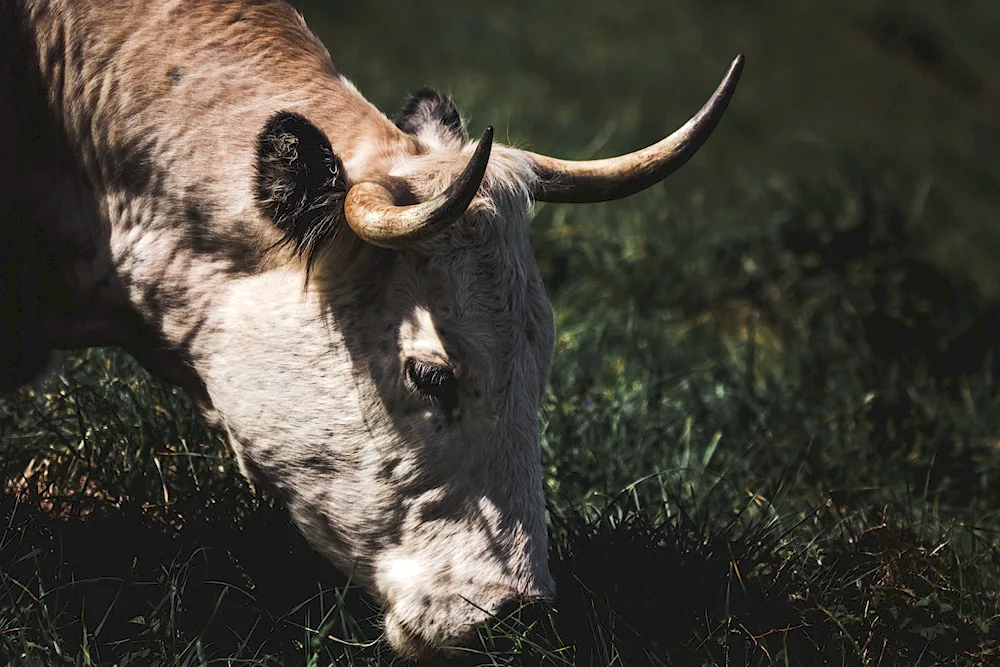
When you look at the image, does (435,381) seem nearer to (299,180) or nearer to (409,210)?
(409,210)

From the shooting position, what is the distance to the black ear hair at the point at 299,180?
2975mm

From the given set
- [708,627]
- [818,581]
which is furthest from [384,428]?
[818,581]

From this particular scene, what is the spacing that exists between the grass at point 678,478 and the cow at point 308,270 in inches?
10.7

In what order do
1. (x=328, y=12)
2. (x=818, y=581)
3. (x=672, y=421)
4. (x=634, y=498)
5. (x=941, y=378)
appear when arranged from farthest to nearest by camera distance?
(x=328, y=12), (x=941, y=378), (x=672, y=421), (x=634, y=498), (x=818, y=581)

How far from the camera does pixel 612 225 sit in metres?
7.31

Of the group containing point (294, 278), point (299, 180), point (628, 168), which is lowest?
point (294, 278)

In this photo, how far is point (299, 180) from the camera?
9.87 feet

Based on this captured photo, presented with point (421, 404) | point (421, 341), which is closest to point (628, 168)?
point (421, 341)

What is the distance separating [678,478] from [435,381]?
184 centimetres

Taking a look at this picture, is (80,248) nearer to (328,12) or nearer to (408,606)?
(408,606)

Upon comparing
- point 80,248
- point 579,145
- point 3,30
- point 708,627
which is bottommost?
point 579,145

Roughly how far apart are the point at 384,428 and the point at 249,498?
34.9 inches

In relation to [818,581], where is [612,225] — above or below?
below

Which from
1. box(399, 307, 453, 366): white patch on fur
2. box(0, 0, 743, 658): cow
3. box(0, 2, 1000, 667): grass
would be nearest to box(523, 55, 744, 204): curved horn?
box(0, 0, 743, 658): cow
